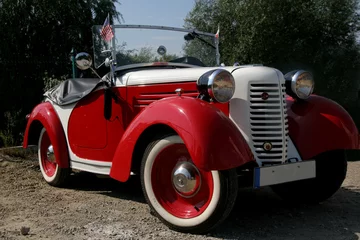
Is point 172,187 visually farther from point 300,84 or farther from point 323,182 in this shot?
point 323,182

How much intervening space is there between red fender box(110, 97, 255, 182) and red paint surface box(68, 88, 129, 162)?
2.83 ft

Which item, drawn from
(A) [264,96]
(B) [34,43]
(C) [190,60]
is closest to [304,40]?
(B) [34,43]

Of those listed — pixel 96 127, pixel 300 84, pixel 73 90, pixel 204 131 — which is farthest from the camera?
pixel 73 90

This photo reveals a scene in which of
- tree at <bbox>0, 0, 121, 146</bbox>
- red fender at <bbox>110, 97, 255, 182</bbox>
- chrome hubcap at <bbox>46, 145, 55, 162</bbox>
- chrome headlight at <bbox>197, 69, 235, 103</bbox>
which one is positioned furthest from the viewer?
tree at <bbox>0, 0, 121, 146</bbox>

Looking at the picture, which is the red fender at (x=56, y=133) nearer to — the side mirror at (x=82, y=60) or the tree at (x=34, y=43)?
the side mirror at (x=82, y=60)

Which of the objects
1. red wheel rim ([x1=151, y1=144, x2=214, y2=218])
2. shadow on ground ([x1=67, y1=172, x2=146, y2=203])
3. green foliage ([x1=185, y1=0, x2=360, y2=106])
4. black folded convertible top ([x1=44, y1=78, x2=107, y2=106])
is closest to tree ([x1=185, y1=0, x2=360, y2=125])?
green foliage ([x1=185, y1=0, x2=360, y2=106])

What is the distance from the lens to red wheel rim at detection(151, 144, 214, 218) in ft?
11.3

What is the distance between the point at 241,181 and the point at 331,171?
1212mm

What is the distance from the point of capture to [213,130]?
3.17 metres

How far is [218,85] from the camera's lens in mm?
3459

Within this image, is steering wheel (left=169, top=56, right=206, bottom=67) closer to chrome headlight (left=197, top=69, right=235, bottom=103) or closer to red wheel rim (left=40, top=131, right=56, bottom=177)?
chrome headlight (left=197, top=69, right=235, bottom=103)

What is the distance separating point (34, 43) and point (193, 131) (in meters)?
8.87

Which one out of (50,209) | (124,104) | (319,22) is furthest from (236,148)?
(319,22)

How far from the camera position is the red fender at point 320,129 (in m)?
4.00
